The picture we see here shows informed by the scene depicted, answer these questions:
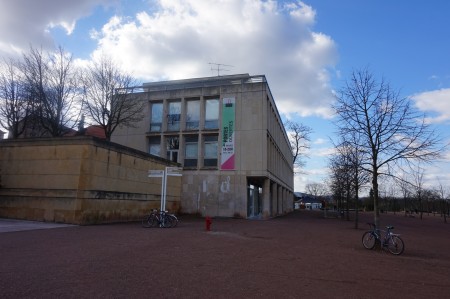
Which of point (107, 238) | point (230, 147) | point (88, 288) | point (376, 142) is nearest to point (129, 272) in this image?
point (88, 288)

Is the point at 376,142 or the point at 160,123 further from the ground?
the point at 160,123

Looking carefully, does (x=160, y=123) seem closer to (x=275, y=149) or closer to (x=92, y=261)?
(x=275, y=149)

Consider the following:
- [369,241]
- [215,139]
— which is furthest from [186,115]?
[369,241]

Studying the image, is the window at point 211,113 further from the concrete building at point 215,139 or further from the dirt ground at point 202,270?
the dirt ground at point 202,270

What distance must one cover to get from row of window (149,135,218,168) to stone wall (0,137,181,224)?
13283 millimetres

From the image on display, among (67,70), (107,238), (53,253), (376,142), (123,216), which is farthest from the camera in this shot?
(67,70)

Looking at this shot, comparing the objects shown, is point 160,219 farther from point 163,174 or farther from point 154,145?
point 154,145

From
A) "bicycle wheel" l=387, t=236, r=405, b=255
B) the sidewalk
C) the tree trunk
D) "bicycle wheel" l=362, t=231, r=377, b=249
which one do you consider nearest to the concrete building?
the sidewalk

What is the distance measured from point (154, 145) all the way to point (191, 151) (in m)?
4.14

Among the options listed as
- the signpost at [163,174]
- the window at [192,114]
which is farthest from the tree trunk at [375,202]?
the window at [192,114]

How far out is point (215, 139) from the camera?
35250 millimetres

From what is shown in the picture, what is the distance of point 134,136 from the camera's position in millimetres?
37531

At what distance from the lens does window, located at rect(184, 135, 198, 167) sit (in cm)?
3559

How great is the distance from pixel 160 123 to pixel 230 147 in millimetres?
7922
